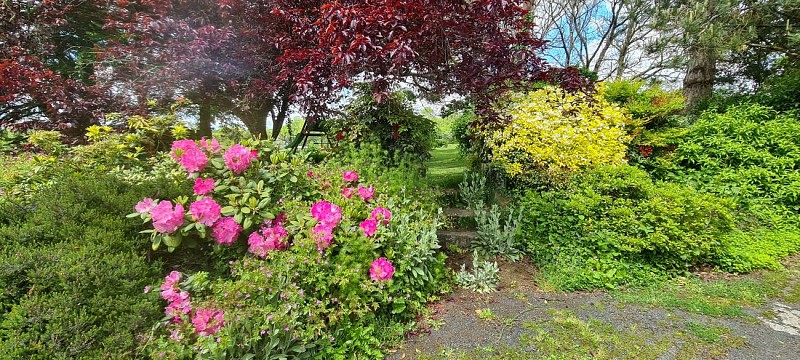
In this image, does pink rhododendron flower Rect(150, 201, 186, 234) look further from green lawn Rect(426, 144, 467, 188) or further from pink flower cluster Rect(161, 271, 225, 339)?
green lawn Rect(426, 144, 467, 188)

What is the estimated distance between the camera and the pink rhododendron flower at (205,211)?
1915 mm

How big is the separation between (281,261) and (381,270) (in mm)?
614

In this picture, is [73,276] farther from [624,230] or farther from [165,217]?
[624,230]

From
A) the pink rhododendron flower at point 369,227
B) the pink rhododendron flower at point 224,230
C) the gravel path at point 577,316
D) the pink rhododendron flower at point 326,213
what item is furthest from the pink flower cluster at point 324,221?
the gravel path at point 577,316

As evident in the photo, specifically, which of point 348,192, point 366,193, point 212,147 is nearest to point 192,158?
point 212,147

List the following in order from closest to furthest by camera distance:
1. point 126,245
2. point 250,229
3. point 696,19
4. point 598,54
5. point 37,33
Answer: point 126,245 → point 250,229 → point 37,33 → point 696,19 → point 598,54

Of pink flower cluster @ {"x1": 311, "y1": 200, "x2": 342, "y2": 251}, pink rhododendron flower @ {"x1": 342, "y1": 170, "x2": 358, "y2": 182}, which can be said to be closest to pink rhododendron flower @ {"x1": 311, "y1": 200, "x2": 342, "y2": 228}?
pink flower cluster @ {"x1": 311, "y1": 200, "x2": 342, "y2": 251}

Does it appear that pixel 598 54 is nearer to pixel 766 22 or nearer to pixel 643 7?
pixel 643 7

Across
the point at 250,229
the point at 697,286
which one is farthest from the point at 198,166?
the point at 697,286

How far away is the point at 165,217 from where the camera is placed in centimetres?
184

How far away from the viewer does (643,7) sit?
6.40 meters

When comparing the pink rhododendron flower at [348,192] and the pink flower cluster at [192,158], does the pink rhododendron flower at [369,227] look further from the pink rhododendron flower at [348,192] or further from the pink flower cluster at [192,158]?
the pink flower cluster at [192,158]

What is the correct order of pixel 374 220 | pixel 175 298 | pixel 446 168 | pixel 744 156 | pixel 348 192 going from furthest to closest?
pixel 446 168, pixel 744 156, pixel 348 192, pixel 374 220, pixel 175 298

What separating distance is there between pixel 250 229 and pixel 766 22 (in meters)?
7.19
